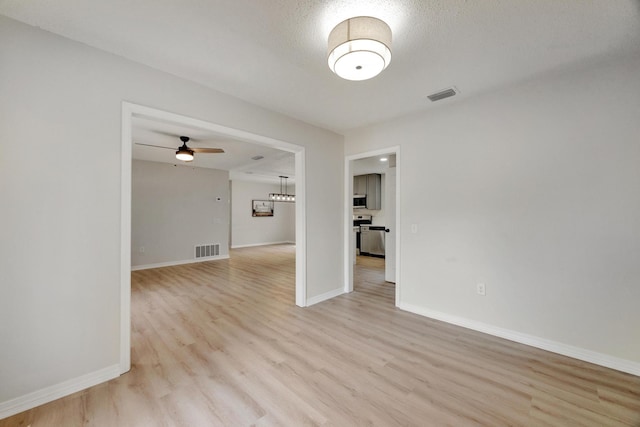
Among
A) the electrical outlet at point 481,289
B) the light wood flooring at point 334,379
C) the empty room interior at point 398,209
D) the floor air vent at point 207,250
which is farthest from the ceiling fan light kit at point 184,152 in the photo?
the electrical outlet at point 481,289

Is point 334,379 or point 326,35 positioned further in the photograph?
point 334,379

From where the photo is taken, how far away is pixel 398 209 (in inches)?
133

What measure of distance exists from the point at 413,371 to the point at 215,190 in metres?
6.51

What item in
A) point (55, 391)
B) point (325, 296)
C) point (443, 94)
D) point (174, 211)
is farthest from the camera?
point (174, 211)

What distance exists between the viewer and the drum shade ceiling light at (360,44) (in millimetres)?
1553

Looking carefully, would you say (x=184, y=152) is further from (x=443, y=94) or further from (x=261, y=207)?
(x=261, y=207)

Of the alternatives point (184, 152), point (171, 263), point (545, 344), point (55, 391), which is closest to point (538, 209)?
point (545, 344)

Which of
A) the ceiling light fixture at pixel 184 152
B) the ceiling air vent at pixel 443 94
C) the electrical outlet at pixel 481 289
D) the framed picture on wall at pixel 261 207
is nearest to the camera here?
the ceiling air vent at pixel 443 94

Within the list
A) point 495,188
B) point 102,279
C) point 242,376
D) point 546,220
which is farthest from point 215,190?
point 546,220

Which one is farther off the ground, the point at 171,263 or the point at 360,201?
the point at 360,201

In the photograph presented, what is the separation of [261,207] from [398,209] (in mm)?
7585

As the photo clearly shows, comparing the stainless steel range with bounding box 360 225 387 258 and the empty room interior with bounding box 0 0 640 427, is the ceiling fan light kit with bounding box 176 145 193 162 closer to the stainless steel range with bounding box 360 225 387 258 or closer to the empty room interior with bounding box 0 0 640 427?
the empty room interior with bounding box 0 0 640 427

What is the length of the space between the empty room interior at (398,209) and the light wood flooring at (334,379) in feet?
0.06

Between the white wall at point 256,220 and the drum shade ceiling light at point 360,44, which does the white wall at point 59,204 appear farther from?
the white wall at point 256,220
